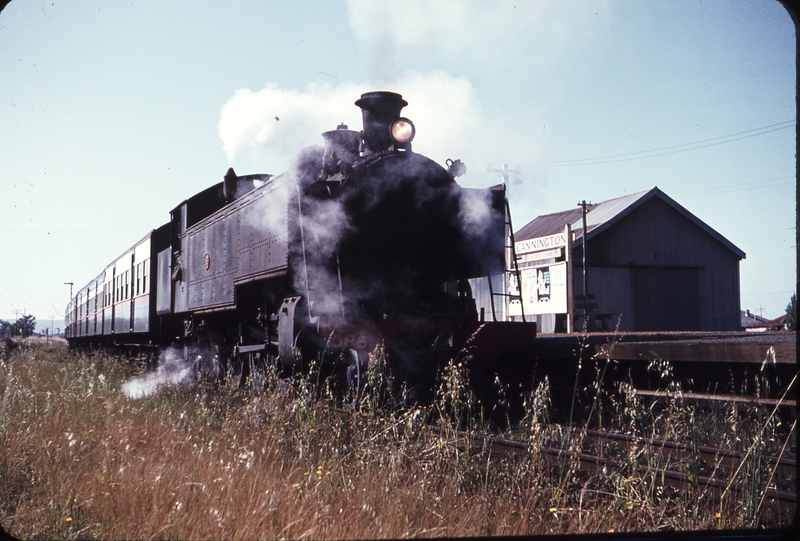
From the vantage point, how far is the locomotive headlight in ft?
23.0

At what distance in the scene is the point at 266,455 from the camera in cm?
418

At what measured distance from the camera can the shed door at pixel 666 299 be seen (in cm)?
2333

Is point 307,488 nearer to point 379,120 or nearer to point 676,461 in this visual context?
point 676,461

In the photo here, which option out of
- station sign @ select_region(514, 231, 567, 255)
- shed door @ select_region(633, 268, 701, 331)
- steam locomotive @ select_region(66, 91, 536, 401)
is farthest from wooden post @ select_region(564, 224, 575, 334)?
steam locomotive @ select_region(66, 91, 536, 401)

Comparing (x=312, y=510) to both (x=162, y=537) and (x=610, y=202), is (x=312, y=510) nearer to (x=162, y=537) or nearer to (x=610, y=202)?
(x=162, y=537)

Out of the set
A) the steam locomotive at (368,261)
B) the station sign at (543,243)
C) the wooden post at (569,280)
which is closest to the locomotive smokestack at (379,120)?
the steam locomotive at (368,261)

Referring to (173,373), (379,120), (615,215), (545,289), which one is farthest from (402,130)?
(615,215)

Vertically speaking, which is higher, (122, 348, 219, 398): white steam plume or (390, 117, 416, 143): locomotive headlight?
(390, 117, 416, 143): locomotive headlight

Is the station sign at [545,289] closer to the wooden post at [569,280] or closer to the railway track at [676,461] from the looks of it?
the wooden post at [569,280]

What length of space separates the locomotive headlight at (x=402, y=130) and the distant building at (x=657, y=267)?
16.9 meters

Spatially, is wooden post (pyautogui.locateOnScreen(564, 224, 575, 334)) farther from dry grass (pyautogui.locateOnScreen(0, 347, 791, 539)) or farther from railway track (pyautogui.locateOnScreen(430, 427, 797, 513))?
dry grass (pyautogui.locateOnScreen(0, 347, 791, 539))

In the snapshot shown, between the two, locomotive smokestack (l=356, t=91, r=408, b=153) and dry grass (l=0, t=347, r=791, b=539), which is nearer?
dry grass (l=0, t=347, r=791, b=539)

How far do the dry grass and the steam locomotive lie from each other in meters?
1.51

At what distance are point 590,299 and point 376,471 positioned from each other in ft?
58.6
